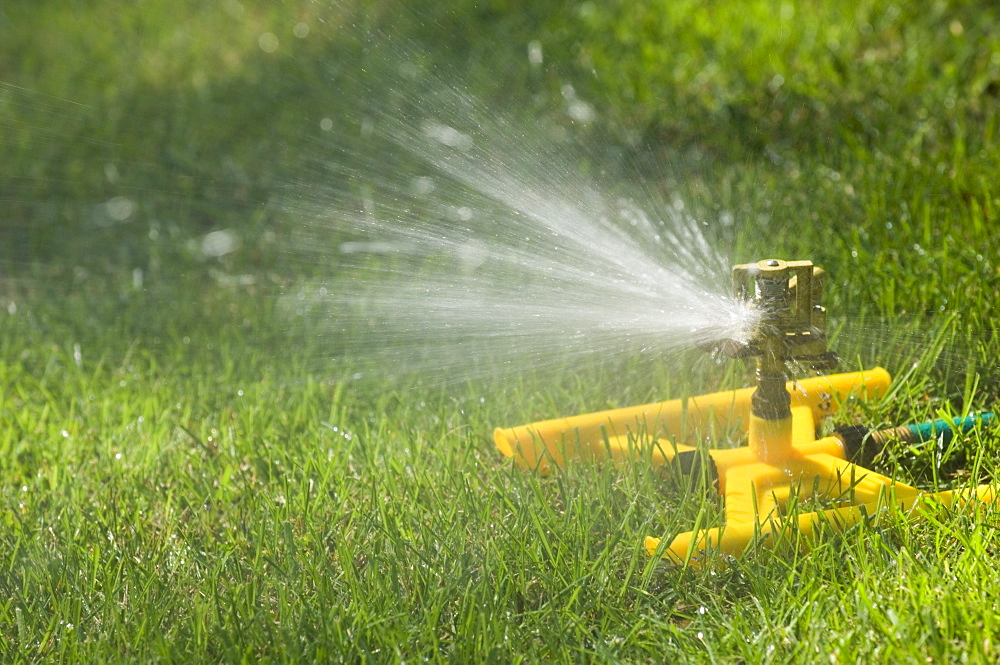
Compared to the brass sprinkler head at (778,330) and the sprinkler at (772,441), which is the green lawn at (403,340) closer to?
the sprinkler at (772,441)

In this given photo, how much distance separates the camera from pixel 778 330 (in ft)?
5.75

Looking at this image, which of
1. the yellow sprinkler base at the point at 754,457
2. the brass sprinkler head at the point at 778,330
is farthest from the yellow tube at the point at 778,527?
the brass sprinkler head at the point at 778,330

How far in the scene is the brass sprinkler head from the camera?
1.74 meters

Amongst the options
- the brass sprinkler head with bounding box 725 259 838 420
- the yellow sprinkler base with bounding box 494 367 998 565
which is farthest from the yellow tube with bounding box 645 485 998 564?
the brass sprinkler head with bounding box 725 259 838 420

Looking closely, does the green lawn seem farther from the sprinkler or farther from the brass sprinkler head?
the brass sprinkler head

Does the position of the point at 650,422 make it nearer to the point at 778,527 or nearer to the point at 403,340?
the point at 778,527

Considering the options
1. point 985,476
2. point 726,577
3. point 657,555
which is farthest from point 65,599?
point 985,476

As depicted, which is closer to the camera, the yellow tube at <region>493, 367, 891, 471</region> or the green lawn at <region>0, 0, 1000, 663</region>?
the green lawn at <region>0, 0, 1000, 663</region>

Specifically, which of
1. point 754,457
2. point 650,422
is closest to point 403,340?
point 650,422

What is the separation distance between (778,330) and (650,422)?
1.18 ft

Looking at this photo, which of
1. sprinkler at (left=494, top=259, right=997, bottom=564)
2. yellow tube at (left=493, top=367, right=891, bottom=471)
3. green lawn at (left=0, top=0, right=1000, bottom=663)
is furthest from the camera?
yellow tube at (left=493, top=367, right=891, bottom=471)

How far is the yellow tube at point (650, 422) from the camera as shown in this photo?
195cm

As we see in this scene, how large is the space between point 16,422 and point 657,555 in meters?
1.57

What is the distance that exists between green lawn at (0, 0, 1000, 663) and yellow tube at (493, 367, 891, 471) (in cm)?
6
